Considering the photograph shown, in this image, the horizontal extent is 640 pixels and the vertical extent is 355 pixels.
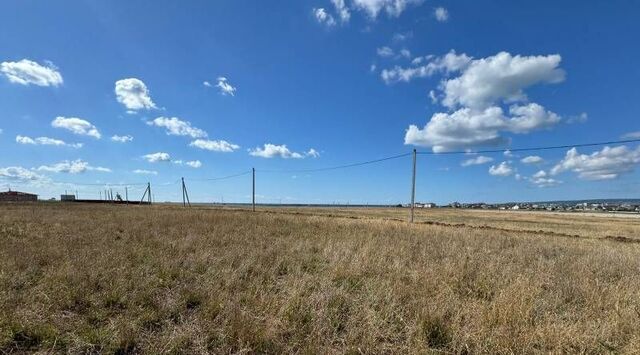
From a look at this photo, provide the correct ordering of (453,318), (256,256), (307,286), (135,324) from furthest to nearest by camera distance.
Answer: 1. (256,256)
2. (307,286)
3. (453,318)
4. (135,324)

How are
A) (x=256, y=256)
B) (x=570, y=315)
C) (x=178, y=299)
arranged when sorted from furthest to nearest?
1. (x=256, y=256)
2. (x=178, y=299)
3. (x=570, y=315)

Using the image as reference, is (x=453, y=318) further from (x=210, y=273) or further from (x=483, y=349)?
(x=210, y=273)

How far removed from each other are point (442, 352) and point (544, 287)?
17.1 ft

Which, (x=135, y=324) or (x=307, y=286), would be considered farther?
(x=307, y=286)

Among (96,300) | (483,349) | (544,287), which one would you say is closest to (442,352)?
(483,349)

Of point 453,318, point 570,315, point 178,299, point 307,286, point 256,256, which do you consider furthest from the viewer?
point 256,256

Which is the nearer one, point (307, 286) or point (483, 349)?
point (483, 349)

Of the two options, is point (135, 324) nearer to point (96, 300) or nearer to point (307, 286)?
point (96, 300)

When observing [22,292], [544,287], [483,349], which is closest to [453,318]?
[483,349]

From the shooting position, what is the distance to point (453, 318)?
6.07 metres

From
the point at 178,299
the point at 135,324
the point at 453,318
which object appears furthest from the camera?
the point at 178,299

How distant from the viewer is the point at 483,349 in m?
5.05

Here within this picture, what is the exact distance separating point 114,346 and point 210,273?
405 centimetres

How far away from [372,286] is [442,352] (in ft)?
10.1
